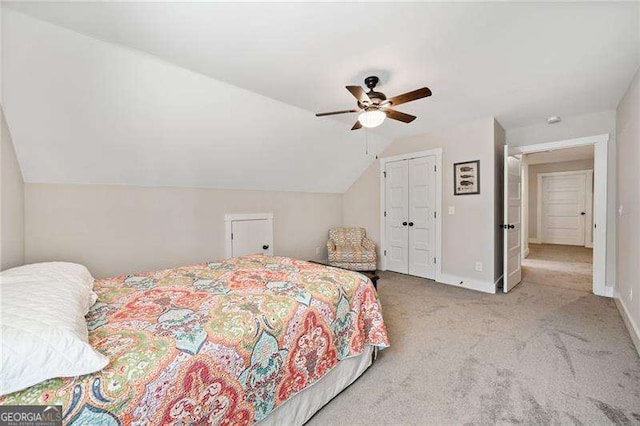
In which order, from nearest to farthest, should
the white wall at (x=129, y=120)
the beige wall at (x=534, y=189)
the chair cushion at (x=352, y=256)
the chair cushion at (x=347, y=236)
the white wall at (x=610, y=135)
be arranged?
1. the white wall at (x=129, y=120)
2. the white wall at (x=610, y=135)
3. the chair cushion at (x=352, y=256)
4. the chair cushion at (x=347, y=236)
5. the beige wall at (x=534, y=189)

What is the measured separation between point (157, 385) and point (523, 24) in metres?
2.81

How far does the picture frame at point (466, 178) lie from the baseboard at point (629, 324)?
1857 mm

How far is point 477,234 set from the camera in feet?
12.2

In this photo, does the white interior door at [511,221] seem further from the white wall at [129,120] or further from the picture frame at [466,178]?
the white wall at [129,120]

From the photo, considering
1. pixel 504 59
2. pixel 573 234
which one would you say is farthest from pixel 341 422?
pixel 573 234

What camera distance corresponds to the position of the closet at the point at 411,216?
4.20 metres

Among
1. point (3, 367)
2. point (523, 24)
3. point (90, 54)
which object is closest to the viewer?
point (3, 367)

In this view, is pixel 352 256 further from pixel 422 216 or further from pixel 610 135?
pixel 610 135

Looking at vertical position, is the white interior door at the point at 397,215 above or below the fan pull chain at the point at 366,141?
below

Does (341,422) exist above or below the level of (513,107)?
below

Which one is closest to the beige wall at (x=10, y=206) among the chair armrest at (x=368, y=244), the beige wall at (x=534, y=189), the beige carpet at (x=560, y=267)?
the chair armrest at (x=368, y=244)

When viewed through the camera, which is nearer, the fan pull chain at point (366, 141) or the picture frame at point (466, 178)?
the picture frame at point (466, 178)

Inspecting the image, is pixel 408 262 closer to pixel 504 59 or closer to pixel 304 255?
pixel 304 255

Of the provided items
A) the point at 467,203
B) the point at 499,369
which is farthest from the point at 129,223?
the point at 467,203
